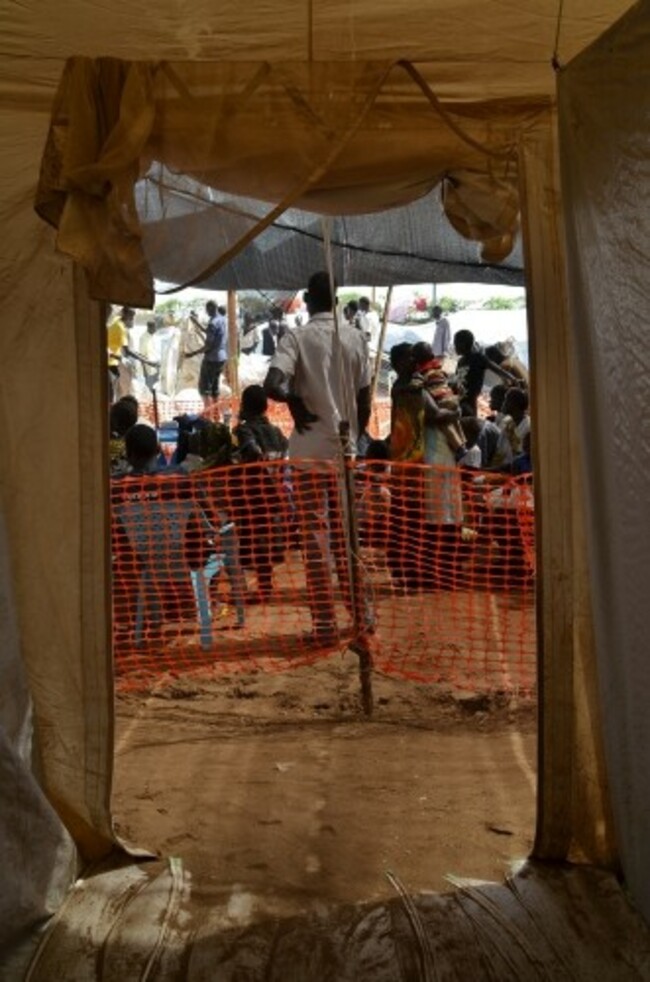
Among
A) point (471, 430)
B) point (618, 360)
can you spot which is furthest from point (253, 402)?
point (618, 360)

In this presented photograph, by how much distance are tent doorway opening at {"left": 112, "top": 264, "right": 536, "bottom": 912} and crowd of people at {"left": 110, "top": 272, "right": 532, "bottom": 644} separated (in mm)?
65

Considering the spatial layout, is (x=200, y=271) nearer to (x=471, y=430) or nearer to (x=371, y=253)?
(x=371, y=253)

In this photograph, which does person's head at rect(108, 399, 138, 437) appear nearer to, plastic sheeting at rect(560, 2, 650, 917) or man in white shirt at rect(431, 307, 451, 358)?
plastic sheeting at rect(560, 2, 650, 917)

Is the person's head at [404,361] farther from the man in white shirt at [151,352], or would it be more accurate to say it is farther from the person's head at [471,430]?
the man in white shirt at [151,352]

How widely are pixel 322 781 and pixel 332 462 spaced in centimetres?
237

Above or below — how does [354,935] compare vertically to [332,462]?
below

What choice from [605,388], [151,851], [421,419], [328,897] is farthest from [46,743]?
[421,419]

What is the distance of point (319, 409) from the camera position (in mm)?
7297

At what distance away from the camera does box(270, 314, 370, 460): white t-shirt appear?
7227 millimetres

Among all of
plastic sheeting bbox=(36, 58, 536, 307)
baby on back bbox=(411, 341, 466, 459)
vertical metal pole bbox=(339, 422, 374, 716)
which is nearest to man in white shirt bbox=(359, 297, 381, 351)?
baby on back bbox=(411, 341, 466, 459)

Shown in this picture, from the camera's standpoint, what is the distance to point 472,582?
8.03 meters

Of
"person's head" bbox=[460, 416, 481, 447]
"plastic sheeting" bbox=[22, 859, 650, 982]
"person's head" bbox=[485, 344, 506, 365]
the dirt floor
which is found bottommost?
"plastic sheeting" bbox=[22, 859, 650, 982]

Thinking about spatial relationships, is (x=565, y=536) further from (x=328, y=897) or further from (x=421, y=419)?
(x=421, y=419)

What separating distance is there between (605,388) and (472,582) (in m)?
4.75
